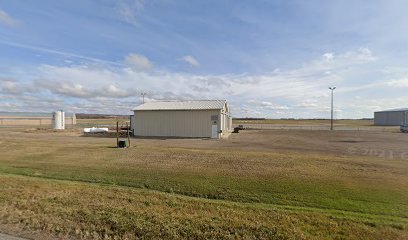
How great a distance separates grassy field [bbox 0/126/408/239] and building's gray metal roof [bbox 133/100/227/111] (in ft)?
66.8

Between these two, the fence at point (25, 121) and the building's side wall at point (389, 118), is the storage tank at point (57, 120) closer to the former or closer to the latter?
the fence at point (25, 121)

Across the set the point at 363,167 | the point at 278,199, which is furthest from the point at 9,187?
the point at 363,167

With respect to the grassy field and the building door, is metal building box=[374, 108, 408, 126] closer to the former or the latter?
the building door

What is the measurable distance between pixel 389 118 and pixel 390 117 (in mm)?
547

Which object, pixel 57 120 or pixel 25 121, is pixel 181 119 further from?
pixel 25 121

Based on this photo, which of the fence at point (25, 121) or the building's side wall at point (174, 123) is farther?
the fence at point (25, 121)

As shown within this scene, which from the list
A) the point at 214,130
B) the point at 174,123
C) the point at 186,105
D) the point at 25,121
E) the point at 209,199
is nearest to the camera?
the point at 209,199

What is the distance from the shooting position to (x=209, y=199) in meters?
8.26

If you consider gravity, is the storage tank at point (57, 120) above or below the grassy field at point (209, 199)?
above

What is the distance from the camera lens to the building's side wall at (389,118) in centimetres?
8672

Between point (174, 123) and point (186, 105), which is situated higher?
point (186, 105)

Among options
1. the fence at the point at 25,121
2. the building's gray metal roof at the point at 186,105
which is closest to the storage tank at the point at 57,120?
the building's gray metal roof at the point at 186,105

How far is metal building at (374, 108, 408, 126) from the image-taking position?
285 ft

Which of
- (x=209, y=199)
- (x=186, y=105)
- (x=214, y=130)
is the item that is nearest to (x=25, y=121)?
(x=186, y=105)
